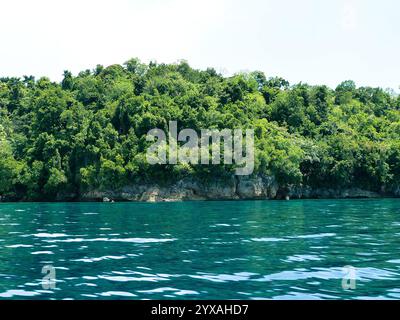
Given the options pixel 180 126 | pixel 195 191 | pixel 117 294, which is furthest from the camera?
pixel 180 126

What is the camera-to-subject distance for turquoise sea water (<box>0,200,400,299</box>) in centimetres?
1040

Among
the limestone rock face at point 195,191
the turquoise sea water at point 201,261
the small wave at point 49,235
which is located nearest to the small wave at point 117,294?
the turquoise sea water at point 201,261

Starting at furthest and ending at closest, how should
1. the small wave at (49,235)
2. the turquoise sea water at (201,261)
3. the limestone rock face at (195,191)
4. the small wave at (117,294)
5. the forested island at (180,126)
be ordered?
the forested island at (180,126) → the limestone rock face at (195,191) → the small wave at (49,235) → the turquoise sea water at (201,261) → the small wave at (117,294)

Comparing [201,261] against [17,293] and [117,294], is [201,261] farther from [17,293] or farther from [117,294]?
[17,293]

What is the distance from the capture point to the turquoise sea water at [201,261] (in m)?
10.4

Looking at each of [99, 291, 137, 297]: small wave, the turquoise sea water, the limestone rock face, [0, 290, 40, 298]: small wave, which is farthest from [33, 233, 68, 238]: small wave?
the limestone rock face

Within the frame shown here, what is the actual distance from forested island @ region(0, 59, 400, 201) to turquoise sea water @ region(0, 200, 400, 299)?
41.6 m

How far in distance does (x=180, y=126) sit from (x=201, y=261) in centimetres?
6013

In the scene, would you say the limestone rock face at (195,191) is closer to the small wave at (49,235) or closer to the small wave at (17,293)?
the small wave at (49,235)

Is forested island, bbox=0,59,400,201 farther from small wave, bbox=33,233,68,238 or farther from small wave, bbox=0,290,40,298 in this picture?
small wave, bbox=0,290,40,298

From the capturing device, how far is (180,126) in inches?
2904

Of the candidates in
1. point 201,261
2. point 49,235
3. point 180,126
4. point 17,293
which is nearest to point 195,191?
point 180,126

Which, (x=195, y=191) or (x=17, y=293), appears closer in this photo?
(x=17, y=293)

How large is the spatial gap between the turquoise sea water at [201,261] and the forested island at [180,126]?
136 feet
